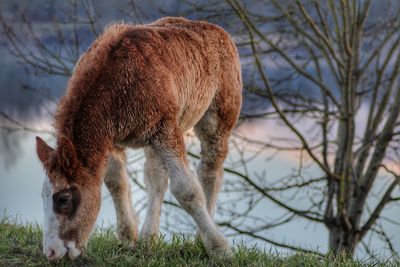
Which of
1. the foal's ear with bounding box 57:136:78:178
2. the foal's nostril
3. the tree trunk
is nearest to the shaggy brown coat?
the foal's ear with bounding box 57:136:78:178

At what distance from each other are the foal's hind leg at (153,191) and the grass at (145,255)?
17 cm

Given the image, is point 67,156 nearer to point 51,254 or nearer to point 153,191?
point 51,254

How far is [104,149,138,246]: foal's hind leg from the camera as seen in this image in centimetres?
604

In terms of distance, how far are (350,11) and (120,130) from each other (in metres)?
6.74

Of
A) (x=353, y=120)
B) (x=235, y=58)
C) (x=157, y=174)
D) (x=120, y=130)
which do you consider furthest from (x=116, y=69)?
(x=353, y=120)

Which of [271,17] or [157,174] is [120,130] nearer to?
[157,174]

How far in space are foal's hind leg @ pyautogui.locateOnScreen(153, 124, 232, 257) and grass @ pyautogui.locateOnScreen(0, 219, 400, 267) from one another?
6.0 inches

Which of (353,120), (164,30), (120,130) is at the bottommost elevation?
(120,130)

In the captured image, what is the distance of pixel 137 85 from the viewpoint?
17.2 ft

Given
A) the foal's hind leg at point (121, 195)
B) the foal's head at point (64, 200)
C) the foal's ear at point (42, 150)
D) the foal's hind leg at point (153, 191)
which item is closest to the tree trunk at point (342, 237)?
the foal's hind leg at point (153, 191)

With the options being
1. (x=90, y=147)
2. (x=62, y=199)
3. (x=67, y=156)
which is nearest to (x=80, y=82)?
(x=90, y=147)

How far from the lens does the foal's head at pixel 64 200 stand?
4840 mm

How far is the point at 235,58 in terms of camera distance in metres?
6.82

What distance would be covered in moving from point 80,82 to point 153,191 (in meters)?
1.53
